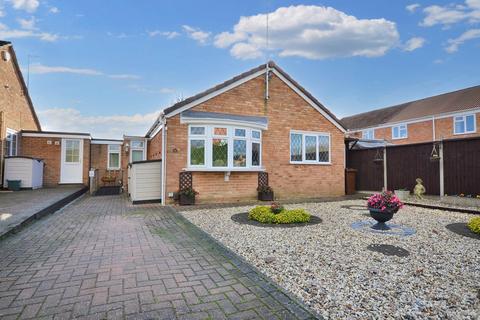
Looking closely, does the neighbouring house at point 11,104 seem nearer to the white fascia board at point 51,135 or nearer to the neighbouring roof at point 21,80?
the neighbouring roof at point 21,80

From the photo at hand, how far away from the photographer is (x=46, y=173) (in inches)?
625

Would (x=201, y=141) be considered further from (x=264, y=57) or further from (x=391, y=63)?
(x=391, y=63)

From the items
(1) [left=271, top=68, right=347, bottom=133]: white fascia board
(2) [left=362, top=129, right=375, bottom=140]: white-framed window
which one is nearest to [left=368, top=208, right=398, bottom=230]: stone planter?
(1) [left=271, top=68, right=347, bottom=133]: white fascia board

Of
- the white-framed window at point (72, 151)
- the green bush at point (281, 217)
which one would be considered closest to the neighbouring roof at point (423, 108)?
the green bush at point (281, 217)

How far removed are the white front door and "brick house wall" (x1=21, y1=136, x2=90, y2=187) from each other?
259mm

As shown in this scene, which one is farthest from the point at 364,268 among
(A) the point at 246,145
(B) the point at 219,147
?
(A) the point at 246,145

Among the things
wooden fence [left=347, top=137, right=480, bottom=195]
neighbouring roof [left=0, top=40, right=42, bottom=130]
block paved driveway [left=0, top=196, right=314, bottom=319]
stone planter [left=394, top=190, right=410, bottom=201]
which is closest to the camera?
block paved driveway [left=0, top=196, right=314, bottom=319]

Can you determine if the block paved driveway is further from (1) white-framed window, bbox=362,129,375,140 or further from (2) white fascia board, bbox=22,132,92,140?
(1) white-framed window, bbox=362,129,375,140

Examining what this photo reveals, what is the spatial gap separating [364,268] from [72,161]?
18.0 meters

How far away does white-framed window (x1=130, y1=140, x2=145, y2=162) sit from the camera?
16734 millimetres

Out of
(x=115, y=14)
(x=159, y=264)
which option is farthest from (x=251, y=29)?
(x=159, y=264)

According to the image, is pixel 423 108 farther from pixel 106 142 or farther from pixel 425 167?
pixel 106 142

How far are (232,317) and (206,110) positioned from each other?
29.7 ft

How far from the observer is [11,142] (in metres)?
14.8
